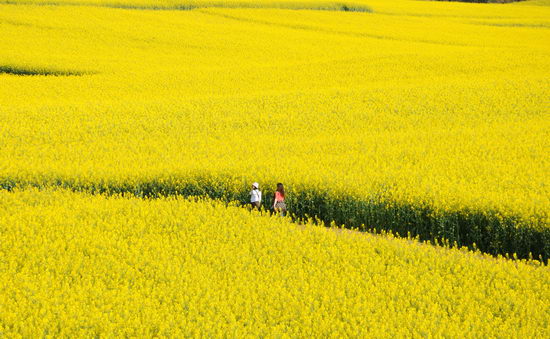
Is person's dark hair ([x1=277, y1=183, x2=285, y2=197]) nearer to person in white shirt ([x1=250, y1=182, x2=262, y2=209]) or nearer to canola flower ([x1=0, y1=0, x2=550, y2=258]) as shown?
person in white shirt ([x1=250, y1=182, x2=262, y2=209])

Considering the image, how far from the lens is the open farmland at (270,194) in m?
6.80

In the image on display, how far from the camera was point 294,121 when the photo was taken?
17.9m

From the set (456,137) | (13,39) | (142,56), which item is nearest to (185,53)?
(142,56)

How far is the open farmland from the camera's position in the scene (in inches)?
268

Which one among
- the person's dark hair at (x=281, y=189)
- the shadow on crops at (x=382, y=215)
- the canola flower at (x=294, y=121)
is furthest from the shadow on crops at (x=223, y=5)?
the person's dark hair at (x=281, y=189)

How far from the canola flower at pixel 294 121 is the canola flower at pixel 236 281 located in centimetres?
135

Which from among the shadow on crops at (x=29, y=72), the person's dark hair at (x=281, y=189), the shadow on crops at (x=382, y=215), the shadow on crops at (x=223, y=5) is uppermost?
the shadow on crops at (x=223, y=5)

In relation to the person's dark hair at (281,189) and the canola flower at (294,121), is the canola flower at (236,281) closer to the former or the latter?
the person's dark hair at (281,189)

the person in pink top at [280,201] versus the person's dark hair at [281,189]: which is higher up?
the person's dark hair at [281,189]

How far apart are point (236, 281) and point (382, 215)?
4101 mm

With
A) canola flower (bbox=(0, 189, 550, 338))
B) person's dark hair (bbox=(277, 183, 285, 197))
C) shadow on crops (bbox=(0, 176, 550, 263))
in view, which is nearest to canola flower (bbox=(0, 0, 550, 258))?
shadow on crops (bbox=(0, 176, 550, 263))

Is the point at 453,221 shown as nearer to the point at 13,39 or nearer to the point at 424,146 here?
the point at 424,146

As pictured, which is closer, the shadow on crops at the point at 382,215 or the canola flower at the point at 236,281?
the canola flower at the point at 236,281

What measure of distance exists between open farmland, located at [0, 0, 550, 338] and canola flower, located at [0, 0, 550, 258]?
7cm
